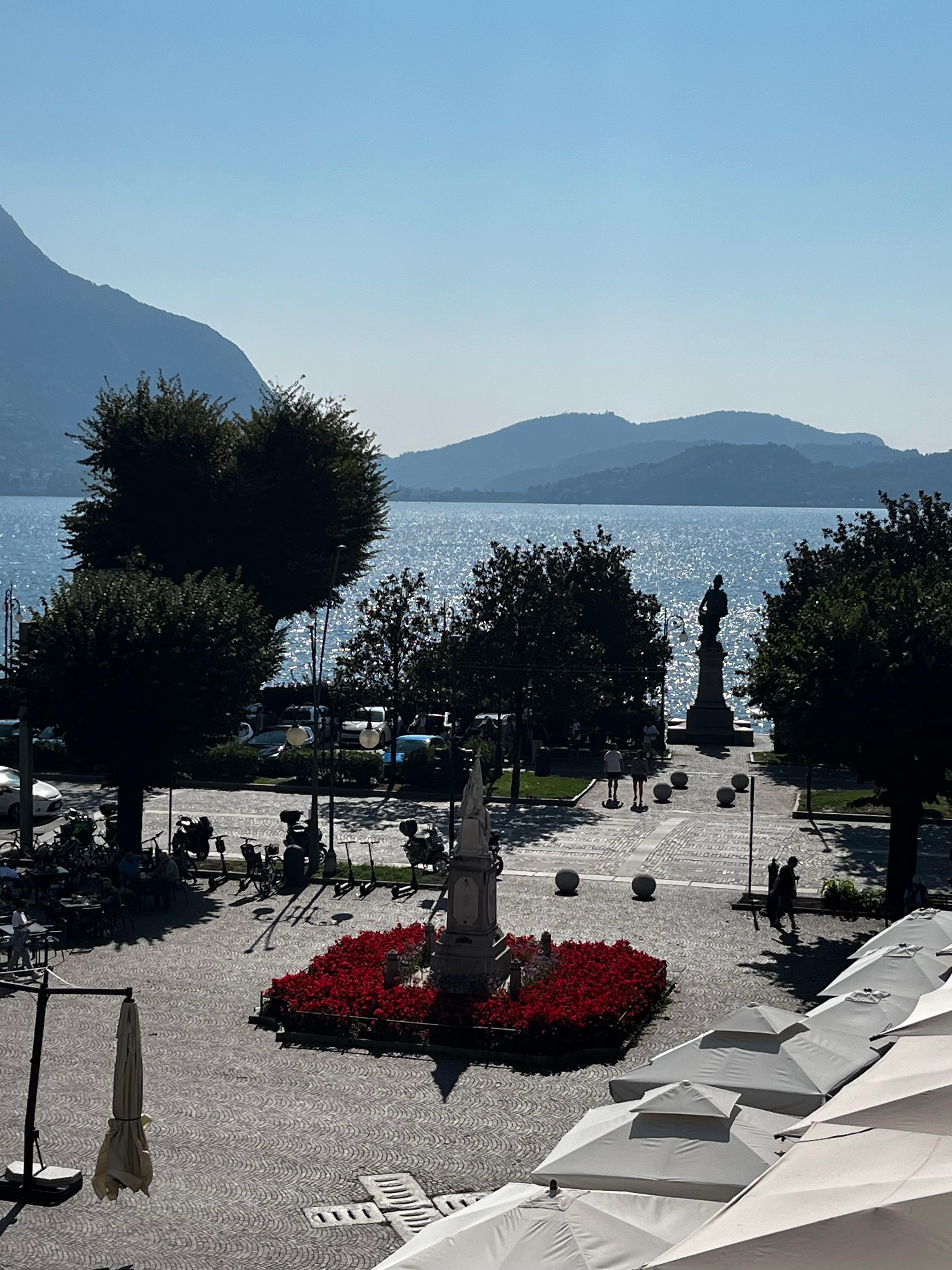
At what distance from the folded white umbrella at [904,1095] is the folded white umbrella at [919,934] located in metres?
5.80

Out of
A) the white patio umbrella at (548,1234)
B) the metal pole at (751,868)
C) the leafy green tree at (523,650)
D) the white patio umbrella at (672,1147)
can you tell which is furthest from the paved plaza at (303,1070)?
the leafy green tree at (523,650)

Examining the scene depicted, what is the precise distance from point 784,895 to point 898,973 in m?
8.71

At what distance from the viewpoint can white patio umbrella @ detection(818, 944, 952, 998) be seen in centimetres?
1720

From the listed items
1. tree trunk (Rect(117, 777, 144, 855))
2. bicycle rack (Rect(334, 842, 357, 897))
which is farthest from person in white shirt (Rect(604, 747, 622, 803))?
tree trunk (Rect(117, 777, 144, 855))

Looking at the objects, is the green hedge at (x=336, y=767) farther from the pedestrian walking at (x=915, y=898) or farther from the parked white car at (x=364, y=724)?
the pedestrian walking at (x=915, y=898)

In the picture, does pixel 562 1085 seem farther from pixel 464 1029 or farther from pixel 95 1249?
pixel 95 1249

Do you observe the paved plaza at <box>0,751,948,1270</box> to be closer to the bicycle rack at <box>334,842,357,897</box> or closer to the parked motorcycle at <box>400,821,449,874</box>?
the bicycle rack at <box>334,842,357,897</box>

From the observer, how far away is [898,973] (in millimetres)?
17609

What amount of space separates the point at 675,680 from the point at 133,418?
82.6m

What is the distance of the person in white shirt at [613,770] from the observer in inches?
1629

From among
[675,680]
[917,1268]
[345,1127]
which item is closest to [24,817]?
[345,1127]

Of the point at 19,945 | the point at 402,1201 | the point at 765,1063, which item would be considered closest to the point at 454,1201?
the point at 402,1201

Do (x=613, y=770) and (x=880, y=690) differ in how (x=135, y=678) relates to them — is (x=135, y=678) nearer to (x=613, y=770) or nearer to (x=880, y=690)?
(x=880, y=690)

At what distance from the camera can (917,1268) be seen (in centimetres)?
794
